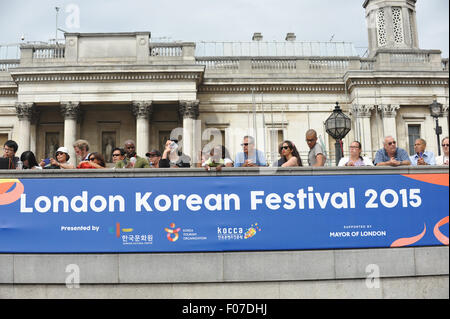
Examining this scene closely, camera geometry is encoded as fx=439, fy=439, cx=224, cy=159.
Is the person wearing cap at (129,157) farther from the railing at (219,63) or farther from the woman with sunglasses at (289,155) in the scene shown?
the railing at (219,63)

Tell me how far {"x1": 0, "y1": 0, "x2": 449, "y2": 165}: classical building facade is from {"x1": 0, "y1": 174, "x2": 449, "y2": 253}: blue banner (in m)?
18.8

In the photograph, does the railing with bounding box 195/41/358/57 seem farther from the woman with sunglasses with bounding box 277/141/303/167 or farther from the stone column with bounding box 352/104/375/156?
the woman with sunglasses with bounding box 277/141/303/167

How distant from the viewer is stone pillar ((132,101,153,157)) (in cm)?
2561

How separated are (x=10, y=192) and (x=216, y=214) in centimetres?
317

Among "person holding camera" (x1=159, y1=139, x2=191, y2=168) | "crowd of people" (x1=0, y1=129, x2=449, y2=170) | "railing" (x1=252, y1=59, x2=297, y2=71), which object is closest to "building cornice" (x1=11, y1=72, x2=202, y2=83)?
"railing" (x1=252, y1=59, x2=297, y2=71)

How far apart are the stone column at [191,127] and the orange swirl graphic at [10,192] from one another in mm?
18639

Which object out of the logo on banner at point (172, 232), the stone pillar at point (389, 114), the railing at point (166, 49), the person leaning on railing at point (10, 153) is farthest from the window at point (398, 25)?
the person leaning on railing at point (10, 153)

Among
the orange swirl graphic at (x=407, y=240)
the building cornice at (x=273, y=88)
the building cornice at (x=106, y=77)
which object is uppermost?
the building cornice at (x=106, y=77)

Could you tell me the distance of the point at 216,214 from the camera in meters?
6.62

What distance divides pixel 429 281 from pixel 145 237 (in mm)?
4357

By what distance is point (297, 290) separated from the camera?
6.51 metres

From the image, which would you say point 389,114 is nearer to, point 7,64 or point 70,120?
point 70,120

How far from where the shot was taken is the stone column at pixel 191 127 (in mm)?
25511
